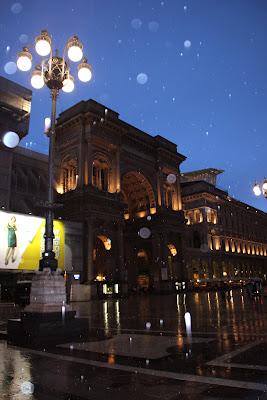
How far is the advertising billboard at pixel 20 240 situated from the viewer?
93.7 feet

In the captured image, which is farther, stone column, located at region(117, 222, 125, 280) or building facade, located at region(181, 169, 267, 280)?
building facade, located at region(181, 169, 267, 280)

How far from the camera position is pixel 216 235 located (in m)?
73.4

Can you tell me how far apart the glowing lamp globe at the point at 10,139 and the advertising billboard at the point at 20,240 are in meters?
10.8

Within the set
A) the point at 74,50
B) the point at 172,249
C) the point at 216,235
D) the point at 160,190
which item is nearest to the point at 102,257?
the point at 172,249

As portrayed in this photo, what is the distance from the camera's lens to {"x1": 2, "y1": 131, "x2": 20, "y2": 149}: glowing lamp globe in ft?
122

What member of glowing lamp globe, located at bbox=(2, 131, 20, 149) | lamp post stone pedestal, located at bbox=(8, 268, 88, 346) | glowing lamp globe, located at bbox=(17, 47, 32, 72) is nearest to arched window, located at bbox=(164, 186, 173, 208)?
glowing lamp globe, located at bbox=(2, 131, 20, 149)

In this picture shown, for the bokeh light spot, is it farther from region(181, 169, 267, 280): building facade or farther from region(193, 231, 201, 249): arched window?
region(193, 231, 201, 249): arched window

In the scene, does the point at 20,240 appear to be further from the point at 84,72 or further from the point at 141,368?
the point at 141,368

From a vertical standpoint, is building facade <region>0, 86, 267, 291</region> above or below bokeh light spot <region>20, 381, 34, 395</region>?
above

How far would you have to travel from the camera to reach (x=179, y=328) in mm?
11961

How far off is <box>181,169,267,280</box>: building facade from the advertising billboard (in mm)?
38556

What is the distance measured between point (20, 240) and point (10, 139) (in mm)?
12916

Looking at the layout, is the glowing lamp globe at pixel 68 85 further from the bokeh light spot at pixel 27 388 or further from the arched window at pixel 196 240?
the arched window at pixel 196 240

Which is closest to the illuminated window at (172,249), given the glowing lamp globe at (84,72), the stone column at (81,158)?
the stone column at (81,158)
